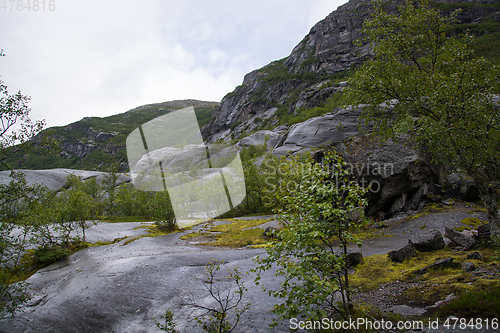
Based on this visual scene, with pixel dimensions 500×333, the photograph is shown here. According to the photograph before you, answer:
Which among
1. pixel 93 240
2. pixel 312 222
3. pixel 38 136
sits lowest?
pixel 93 240

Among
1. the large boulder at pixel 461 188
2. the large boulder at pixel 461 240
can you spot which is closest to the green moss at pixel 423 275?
the large boulder at pixel 461 240

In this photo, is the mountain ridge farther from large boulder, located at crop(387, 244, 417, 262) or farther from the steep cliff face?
large boulder, located at crop(387, 244, 417, 262)

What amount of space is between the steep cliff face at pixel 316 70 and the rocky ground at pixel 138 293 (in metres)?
110

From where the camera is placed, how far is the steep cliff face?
124m

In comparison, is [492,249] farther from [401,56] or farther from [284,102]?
[284,102]

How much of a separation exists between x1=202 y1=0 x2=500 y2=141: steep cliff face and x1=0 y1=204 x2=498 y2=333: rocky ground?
10994 centimetres

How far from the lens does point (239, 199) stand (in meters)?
44.5

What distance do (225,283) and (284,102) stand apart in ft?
493

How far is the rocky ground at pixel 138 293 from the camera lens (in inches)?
303

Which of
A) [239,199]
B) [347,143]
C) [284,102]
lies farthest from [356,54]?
[347,143]

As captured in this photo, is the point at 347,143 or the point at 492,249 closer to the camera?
the point at 492,249

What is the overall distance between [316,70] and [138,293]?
173 metres

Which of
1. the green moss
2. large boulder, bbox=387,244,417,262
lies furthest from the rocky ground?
large boulder, bbox=387,244,417,262

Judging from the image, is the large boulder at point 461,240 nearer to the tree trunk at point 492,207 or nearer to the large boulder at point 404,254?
the tree trunk at point 492,207
